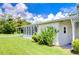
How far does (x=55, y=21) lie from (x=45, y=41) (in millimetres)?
1047

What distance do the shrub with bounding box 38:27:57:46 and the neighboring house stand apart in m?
0.17

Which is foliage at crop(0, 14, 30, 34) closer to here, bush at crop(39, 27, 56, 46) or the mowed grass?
the mowed grass

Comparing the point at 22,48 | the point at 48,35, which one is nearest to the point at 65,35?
the point at 48,35

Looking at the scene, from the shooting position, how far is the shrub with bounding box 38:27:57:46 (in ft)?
46.6

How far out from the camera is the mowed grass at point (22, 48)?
1370 centimetres

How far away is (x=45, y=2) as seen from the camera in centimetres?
1364

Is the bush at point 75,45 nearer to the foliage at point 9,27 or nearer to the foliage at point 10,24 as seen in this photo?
the foliage at point 10,24

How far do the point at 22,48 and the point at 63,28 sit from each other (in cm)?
212

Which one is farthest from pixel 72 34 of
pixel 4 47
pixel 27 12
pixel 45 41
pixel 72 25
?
pixel 4 47

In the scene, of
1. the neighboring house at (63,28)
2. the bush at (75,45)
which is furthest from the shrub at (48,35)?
the bush at (75,45)

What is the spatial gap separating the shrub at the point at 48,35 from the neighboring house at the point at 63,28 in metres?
0.17

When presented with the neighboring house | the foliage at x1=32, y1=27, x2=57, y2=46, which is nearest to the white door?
the neighboring house

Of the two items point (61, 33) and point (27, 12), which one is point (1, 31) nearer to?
point (27, 12)

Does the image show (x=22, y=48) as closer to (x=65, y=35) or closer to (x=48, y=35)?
(x=48, y=35)
